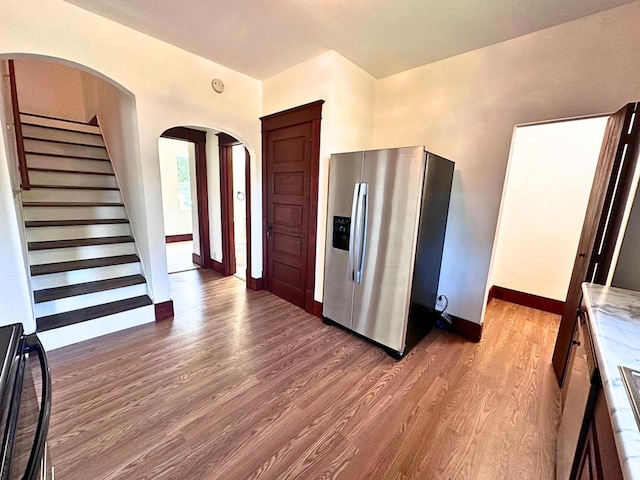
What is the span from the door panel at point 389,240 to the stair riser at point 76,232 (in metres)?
2.97

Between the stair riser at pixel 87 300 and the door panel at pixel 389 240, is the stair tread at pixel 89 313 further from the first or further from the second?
the door panel at pixel 389 240

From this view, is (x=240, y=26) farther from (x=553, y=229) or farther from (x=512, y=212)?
(x=553, y=229)

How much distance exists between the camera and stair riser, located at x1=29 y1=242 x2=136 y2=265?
2664 mm

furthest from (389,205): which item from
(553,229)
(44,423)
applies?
(553,229)

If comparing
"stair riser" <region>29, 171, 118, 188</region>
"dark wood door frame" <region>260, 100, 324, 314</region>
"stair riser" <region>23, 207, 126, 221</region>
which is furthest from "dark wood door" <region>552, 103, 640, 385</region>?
"stair riser" <region>29, 171, 118, 188</region>

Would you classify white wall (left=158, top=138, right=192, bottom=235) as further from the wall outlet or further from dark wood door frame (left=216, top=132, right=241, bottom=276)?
the wall outlet

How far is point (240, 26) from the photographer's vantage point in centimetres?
221

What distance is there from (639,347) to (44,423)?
1.90 m

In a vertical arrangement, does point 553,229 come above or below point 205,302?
above

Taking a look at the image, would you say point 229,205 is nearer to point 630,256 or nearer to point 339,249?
point 339,249

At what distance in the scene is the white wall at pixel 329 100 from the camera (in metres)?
2.63

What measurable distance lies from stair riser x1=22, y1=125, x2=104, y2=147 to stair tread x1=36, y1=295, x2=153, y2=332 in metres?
2.71

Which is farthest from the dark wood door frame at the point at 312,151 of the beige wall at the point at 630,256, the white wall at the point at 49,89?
the white wall at the point at 49,89

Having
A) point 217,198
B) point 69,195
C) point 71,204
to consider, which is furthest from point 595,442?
point 69,195
